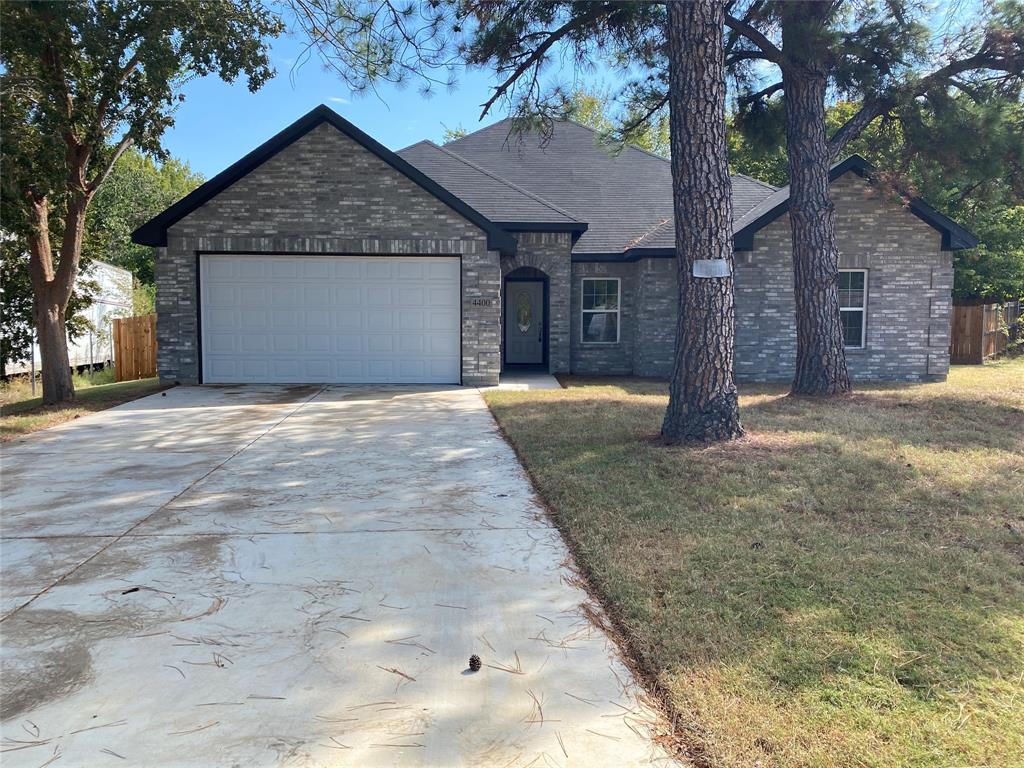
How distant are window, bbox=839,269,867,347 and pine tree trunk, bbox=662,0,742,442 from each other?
943 cm

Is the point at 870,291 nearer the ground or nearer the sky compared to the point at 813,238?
nearer the ground

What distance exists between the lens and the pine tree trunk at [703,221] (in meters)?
7.49

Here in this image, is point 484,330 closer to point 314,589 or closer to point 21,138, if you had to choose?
point 21,138

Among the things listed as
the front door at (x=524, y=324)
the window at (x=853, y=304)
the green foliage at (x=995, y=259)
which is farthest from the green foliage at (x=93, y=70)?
the green foliage at (x=995, y=259)

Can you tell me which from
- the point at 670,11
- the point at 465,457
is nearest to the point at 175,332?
the point at 465,457

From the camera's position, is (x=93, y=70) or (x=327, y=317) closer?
(x=93, y=70)

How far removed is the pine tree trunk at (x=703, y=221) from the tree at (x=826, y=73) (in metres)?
4.66

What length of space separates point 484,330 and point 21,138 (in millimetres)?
7868

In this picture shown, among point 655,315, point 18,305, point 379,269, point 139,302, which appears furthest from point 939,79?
point 139,302

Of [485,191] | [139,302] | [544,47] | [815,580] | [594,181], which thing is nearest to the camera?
[815,580]

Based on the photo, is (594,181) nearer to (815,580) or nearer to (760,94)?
(760,94)

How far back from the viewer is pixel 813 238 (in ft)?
37.7

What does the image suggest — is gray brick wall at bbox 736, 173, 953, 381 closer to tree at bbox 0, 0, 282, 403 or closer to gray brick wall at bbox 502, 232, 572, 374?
gray brick wall at bbox 502, 232, 572, 374

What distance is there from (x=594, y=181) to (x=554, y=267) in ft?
13.8
